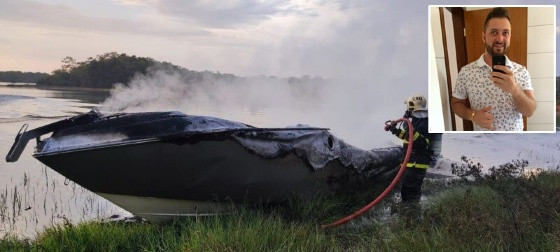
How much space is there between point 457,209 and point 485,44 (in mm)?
1341

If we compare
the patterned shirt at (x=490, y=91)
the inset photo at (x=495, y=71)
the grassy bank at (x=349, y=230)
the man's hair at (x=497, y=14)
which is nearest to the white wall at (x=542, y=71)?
the inset photo at (x=495, y=71)

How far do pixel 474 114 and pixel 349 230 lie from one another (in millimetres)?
1952

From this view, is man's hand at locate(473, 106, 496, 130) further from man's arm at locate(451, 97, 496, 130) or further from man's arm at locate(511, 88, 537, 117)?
man's arm at locate(511, 88, 537, 117)

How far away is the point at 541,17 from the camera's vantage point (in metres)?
4.47

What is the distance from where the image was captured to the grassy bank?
3951 mm

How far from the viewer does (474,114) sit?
4.05 m

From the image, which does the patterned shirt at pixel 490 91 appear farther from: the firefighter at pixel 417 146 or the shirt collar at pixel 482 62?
the firefighter at pixel 417 146

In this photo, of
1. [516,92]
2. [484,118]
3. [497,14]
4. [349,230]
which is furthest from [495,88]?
[349,230]

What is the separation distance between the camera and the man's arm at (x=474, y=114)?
13.2ft

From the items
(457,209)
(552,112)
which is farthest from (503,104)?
(457,209)

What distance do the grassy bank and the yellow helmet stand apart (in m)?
1.06

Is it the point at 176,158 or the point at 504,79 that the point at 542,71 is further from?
the point at 176,158

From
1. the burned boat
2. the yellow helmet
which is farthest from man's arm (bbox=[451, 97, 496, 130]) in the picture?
the yellow helmet

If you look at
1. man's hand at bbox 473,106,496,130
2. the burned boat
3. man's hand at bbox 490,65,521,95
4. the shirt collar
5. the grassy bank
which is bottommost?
the grassy bank
